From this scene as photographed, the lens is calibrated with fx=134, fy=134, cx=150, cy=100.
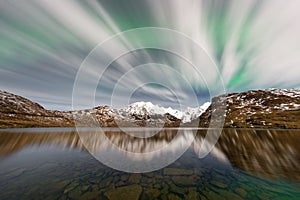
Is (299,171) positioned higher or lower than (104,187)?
higher

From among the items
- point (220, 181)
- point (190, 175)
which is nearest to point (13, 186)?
point (190, 175)

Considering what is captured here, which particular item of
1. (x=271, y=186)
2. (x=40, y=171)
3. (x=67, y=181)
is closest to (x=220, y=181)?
(x=271, y=186)

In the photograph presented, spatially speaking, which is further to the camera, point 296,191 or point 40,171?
point 40,171

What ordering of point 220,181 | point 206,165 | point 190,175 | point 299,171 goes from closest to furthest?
point 220,181 < point 190,175 < point 299,171 < point 206,165

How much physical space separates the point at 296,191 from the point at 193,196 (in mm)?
12121

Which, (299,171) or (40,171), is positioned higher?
(299,171)

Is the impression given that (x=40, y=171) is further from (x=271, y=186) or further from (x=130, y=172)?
(x=271, y=186)

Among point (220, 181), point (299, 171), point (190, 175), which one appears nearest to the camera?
point (220, 181)

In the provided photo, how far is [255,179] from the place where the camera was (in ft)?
60.5

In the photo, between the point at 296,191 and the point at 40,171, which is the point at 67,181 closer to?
the point at 40,171

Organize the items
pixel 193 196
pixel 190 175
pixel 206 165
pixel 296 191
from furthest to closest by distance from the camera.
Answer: pixel 206 165 < pixel 190 175 < pixel 296 191 < pixel 193 196

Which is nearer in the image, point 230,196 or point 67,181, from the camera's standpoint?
point 230,196

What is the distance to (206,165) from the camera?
2534 centimetres

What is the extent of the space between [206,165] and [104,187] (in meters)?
18.9
